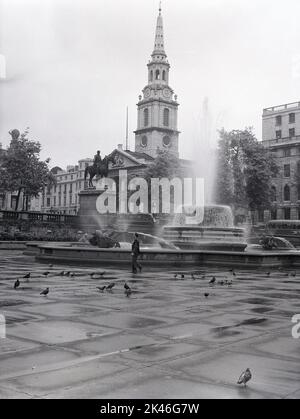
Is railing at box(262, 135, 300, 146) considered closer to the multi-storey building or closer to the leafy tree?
the leafy tree

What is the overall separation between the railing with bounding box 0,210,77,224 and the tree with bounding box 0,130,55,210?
11.0m

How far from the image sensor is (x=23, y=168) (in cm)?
6306

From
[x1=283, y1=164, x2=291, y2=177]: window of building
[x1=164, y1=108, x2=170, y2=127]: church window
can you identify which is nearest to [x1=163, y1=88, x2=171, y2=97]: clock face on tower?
[x1=164, y1=108, x2=170, y2=127]: church window

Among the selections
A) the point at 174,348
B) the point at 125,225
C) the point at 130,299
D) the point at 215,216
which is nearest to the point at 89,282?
the point at 130,299

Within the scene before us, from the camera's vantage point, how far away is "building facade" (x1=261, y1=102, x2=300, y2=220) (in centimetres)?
8269

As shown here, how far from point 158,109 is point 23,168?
62295 mm

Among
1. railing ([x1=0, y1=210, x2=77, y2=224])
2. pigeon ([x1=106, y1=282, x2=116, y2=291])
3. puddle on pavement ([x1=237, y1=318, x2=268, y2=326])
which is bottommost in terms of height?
puddle on pavement ([x1=237, y1=318, x2=268, y2=326])

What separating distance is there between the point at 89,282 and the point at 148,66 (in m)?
114

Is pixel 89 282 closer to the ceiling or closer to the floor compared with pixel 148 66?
closer to the floor

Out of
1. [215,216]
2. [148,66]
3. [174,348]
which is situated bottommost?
[174,348]

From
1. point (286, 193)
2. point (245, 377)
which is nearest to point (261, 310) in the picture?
point (245, 377)

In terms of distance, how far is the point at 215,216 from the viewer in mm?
37375

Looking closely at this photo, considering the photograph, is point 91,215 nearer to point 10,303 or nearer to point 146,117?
point 10,303
